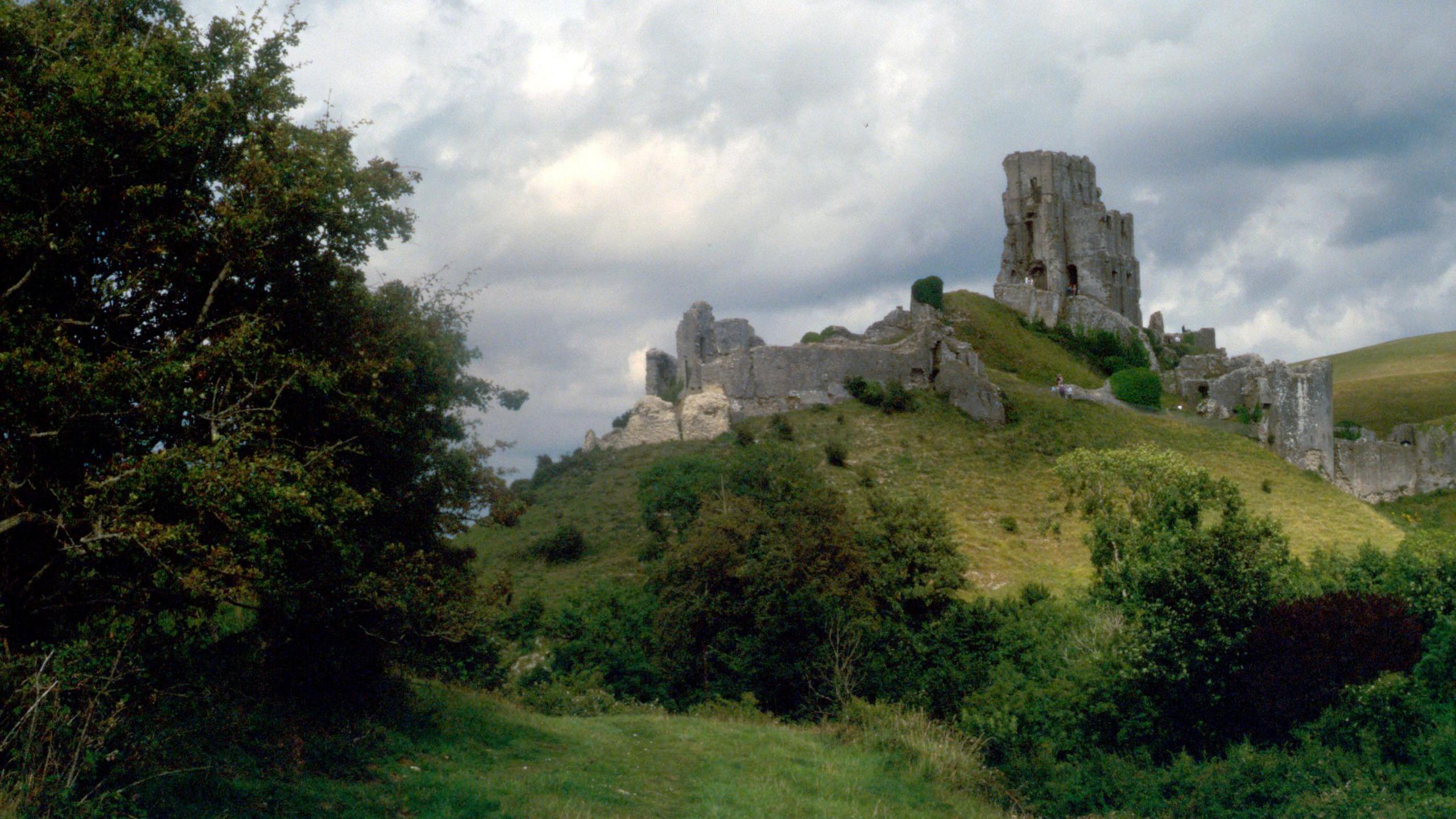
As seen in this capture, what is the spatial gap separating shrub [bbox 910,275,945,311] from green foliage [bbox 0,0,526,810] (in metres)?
64.0

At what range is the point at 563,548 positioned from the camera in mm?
45844

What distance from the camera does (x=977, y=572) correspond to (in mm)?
39500

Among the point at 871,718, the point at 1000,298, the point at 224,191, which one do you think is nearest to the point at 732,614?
the point at 871,718

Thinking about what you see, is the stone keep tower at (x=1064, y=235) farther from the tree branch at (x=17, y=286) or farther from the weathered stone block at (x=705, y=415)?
the tree branch at (x=17, y=286)

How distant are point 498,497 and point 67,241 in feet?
24.4

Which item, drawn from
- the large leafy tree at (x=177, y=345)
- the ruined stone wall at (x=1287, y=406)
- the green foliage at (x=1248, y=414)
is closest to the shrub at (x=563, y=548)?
the large leafy tree at (x=177, y=345)

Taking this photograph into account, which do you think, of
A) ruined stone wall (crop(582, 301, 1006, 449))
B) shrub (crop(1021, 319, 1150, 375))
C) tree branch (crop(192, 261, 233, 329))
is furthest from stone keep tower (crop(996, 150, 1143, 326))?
tree branch (crop(192, 261, 233, 329))

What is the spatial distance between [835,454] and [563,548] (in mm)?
13596

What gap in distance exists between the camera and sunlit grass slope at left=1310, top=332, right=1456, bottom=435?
89.7m

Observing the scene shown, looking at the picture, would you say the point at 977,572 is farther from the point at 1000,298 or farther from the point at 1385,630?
the point at 1000,298

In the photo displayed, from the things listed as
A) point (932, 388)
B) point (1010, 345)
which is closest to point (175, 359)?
point (932, 388)

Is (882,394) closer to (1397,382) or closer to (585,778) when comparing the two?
(585,778)

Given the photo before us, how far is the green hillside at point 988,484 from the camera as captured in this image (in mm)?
42750

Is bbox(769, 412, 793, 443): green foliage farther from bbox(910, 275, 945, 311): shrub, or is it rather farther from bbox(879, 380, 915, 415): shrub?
bbox(910, 275, 945, 311): shrub
